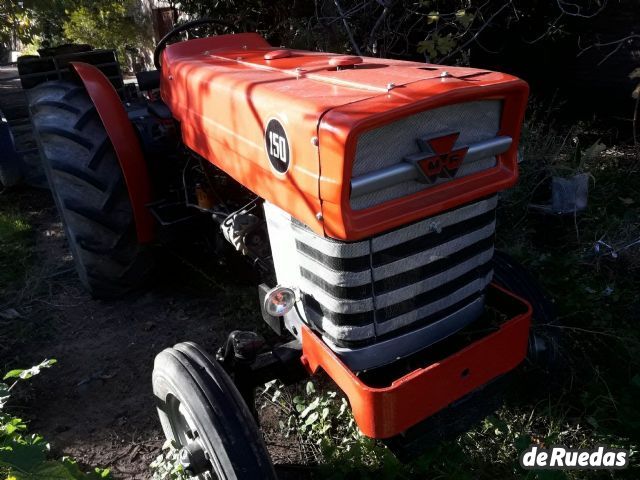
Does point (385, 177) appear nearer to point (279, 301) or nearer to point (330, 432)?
point (279, 301)

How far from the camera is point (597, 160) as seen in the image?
4965 mm

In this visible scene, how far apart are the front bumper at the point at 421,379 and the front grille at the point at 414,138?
1.67 ft

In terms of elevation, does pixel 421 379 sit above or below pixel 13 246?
above

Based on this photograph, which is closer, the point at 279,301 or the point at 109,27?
the point at 279,301

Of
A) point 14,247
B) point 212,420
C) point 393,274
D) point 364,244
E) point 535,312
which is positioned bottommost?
point 14,247

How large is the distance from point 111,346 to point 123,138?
114cm

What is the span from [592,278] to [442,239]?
186cm

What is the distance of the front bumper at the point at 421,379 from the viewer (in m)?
1.65

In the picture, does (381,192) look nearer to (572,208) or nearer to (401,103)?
(401,103)

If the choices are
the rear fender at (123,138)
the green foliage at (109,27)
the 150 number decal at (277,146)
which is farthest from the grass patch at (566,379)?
the green foliage at (109,27)

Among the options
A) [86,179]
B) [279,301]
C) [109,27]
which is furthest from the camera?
[109,27]

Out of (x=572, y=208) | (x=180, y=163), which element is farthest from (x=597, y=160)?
(x=180, y=163)

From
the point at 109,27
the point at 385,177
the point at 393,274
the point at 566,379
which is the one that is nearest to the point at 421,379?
the point at 393,274

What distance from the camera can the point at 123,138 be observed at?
2.88 m
